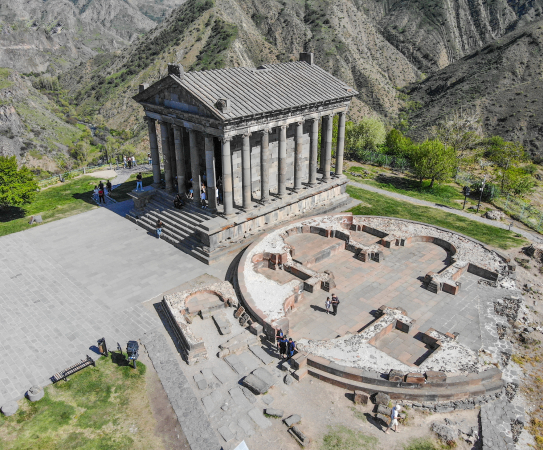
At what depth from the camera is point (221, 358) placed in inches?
838

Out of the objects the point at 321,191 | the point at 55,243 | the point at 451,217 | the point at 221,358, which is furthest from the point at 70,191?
the point at 451,217

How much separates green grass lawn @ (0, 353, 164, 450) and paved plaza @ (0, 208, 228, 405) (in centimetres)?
155

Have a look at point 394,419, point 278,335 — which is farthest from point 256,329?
point 394,419

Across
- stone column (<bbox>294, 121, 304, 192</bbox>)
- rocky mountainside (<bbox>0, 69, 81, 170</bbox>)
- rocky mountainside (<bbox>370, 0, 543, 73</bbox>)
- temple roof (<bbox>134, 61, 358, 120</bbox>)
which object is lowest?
rocky mountainside (<bbox>0, 69, 81, 170</bbox>)

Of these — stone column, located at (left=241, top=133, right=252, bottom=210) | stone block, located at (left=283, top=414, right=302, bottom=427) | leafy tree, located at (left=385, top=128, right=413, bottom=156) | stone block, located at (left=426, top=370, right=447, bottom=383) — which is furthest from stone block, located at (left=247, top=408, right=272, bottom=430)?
A: leafy tree, located at (left=385, top=128, right=413, bottom=156)

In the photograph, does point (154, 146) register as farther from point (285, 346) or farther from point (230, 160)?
point (285, 346)

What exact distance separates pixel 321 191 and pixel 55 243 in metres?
22.6

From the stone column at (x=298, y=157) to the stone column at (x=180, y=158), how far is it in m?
9.43

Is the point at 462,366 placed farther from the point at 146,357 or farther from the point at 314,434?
the point at 146,357

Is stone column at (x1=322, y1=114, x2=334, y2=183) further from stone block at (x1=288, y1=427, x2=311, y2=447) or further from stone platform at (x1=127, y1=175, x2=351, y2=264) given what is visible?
stone block at (x1=288, y1=427, x2=311, y2=447)

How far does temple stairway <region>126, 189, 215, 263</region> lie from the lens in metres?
31.6

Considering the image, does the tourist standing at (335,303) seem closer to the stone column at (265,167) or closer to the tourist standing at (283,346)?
the tourist standing at (283,346)

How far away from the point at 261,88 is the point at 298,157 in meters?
6.52

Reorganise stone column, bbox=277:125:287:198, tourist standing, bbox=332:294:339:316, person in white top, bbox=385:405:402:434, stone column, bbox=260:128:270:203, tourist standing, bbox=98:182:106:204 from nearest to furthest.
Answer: person in white top, bbox=385:405:402:434
tourist standing, bbox=332:294:339:316
stone column, bbox=260:128:270:203
stone column, bbox=277:125:287:198
tourist standing, bbox=98:182:106:204
